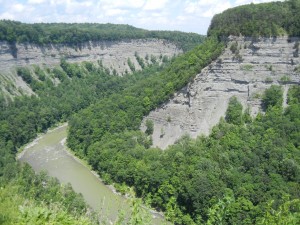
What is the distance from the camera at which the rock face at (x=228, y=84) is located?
4609 cm

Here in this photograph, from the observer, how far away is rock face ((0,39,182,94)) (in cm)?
7681

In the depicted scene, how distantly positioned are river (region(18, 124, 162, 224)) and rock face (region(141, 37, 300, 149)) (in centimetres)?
938

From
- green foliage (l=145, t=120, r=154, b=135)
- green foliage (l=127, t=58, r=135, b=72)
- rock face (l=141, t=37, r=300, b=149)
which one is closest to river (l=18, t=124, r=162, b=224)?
green foliage (l=145, t=120, r=154, b=135)

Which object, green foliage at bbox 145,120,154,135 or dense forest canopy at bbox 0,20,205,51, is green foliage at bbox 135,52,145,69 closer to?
dense forest canopy at bbox 0,20,205,51

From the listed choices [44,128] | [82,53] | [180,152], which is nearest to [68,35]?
[82,53]

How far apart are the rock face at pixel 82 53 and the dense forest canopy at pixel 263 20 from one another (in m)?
41.8

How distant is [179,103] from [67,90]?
119 feet

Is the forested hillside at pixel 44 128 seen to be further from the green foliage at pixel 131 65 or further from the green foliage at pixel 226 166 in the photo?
the green foliage at pixel 226 166

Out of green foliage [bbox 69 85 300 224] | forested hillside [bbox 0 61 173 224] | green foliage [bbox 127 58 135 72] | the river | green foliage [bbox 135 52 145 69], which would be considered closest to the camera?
forested hillside [bbox 0 61 173 224]

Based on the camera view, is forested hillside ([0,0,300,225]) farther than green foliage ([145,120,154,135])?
No

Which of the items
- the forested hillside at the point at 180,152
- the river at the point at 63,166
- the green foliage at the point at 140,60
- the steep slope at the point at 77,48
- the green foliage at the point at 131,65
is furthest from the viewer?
the green foliage at the point at 140,60

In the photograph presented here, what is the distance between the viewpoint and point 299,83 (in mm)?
44500

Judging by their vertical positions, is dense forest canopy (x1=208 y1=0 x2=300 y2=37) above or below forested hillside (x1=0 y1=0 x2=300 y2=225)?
above

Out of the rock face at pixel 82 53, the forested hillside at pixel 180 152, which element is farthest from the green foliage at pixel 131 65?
→ the forested hillside at pixel 180 152
